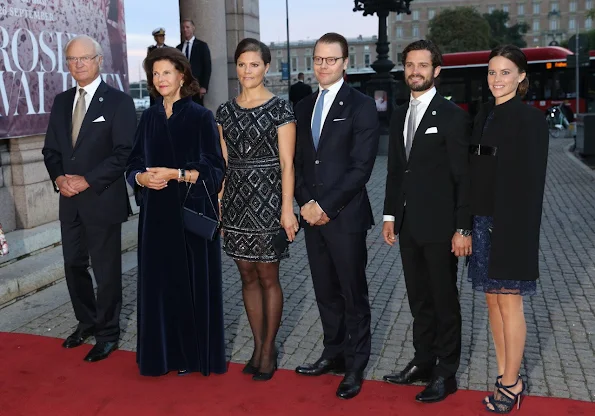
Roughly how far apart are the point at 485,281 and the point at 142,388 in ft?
6.90

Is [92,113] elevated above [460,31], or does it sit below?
below

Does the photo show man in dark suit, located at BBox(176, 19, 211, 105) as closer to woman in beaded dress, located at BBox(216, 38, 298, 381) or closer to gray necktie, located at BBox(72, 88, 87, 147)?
gray necktie, located at BBox(72, 88, 87, 147)

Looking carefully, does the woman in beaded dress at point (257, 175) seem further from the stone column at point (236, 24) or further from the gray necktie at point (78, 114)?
the stone column at point (236, 24)

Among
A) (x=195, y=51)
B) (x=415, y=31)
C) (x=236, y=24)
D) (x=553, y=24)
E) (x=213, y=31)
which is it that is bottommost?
(x=195, y=51)

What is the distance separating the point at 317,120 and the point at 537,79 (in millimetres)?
26775

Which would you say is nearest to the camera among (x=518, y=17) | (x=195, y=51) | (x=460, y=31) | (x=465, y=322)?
(x=465, y=322)

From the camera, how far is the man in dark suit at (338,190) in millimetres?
3756

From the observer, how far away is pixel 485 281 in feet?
11.6

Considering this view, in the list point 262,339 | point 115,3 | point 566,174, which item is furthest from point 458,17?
point 262,339

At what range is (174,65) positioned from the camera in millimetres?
3920

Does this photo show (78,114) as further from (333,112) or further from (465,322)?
(465,322)

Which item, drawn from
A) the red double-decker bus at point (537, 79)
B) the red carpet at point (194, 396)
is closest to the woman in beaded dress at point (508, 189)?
the red carpet at point (194, 396)

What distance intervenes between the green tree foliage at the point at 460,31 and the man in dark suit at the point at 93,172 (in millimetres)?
66846

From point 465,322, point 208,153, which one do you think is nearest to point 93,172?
point 208,153
